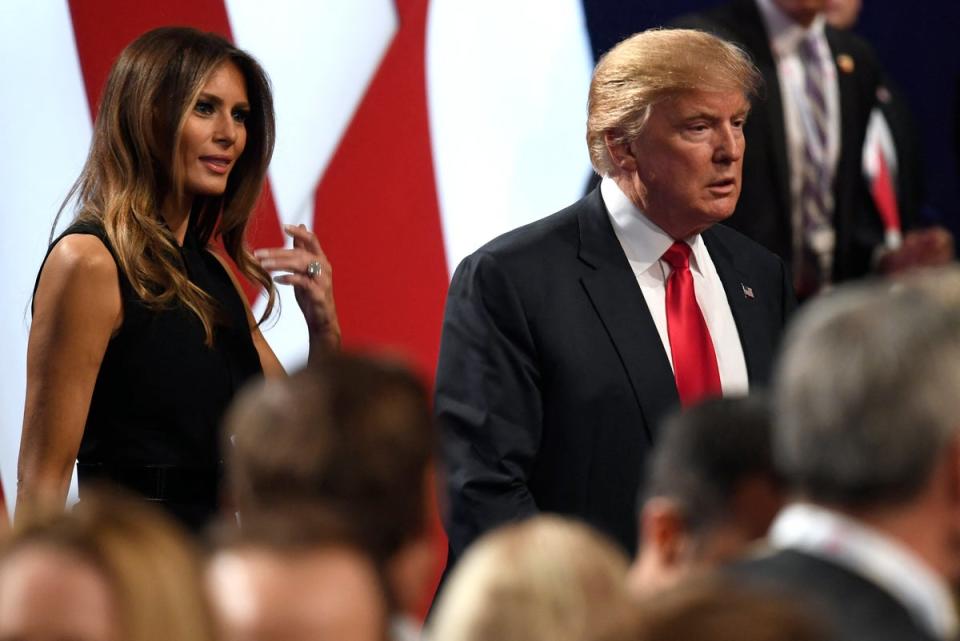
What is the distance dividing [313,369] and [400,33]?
307 centimetres

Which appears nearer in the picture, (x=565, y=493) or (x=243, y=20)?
(x=565, y=493)

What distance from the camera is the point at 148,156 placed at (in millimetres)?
3293

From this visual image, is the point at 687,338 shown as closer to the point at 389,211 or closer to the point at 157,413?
the point at 157,413

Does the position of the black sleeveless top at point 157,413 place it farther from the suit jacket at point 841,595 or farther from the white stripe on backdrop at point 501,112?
the suit jacket at point 841,595

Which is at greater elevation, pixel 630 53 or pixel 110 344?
pixel 630 53

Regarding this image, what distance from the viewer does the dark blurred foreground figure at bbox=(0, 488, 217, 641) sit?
136 cm

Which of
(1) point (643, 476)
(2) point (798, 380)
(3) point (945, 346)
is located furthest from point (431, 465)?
(1) point (643, 476)

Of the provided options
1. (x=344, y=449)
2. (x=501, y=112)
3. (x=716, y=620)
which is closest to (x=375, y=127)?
(x=501, y=112)

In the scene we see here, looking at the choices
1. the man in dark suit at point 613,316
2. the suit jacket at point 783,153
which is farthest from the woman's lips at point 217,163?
the suit jacket at point 783,153

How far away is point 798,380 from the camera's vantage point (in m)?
1.53

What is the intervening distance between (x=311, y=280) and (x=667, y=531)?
1728 millimetres

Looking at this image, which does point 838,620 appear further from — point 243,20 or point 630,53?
point 243,20

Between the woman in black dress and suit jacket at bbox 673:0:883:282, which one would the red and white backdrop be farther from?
the woman in black dress

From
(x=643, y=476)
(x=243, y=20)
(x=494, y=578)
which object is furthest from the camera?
(x=243, y=20)
